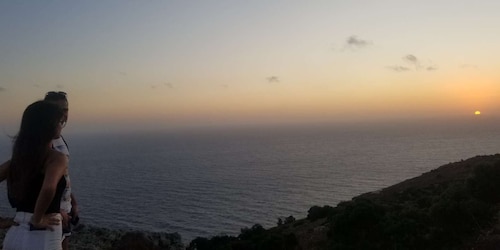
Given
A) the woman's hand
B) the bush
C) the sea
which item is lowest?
the sea

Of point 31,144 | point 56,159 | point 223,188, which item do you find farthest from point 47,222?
point 223,188

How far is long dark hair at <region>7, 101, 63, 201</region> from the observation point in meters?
3.38

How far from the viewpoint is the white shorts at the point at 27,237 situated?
335cm

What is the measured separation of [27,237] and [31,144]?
680 mm

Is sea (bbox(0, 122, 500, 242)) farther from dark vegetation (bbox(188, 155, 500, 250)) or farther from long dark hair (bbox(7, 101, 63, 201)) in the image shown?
long dark hair (bbox(7, 101, 63, 201))

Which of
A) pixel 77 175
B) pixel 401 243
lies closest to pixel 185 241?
pixel 401 243

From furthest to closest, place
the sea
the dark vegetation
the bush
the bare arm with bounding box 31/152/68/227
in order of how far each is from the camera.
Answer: the sea → the bush → the dark vegetation → the bare arm with bounding box 31/152/68/227

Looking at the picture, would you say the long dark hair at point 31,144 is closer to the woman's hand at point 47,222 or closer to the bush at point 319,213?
the woman's hand at point 47,222

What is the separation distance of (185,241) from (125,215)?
14.5 meters

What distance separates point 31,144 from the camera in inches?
135

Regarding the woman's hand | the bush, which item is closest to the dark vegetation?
the bush

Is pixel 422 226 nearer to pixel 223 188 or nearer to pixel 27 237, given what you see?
pixel 27 237

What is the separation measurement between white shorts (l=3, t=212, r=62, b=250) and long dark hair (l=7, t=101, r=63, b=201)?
170 millimetres

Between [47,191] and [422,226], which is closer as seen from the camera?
[47,191]
